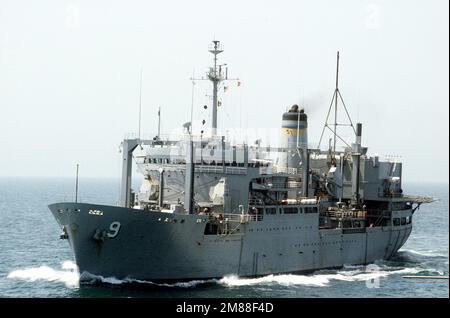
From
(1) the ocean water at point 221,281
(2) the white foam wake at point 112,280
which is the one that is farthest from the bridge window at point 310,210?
(2) the white foam wake at point 112,280

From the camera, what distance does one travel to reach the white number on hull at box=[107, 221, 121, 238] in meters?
34.3

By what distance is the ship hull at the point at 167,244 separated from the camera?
113 ft

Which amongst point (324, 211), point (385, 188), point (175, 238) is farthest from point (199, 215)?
point (385, 188)

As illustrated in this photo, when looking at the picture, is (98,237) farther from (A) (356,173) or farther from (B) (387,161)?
(B) (387,161)

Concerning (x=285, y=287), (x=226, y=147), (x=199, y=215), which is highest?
(x=226, y=147)

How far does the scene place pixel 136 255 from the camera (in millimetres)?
34875

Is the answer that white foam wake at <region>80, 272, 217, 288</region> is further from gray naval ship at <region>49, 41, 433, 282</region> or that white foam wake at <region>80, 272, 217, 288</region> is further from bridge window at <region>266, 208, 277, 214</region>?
bridge window at <region>266, 208, 277, 214</region>

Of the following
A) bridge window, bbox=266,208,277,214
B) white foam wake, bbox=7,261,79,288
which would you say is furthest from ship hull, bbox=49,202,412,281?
white foam wake, bbox=7,261,79,288

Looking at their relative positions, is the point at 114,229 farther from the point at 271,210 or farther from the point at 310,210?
the point at 310,210

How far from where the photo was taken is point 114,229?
34344 millimetres

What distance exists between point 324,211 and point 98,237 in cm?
1494

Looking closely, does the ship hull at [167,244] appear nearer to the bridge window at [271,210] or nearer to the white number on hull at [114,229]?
the white number on hull at [114,229]

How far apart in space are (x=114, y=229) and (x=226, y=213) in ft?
19.1

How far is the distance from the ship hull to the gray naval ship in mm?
42
